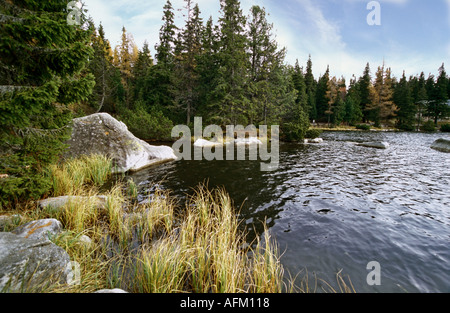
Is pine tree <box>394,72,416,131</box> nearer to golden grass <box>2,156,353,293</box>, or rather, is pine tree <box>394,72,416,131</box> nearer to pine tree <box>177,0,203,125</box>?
pine tree <box>177,0,203,125</box>

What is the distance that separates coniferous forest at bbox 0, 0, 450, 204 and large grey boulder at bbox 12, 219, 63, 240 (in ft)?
3.73

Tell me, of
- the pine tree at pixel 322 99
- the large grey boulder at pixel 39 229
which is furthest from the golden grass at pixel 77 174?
the pine tree at pixel 322 99

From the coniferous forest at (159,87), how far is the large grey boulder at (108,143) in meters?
4.61

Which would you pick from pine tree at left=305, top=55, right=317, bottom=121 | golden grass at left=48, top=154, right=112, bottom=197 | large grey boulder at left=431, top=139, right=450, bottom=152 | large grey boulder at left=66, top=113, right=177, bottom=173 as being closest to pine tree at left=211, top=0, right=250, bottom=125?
large grey boulder at left=66, top=113, right=177, bottom=173

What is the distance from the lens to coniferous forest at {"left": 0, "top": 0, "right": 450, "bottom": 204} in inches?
171

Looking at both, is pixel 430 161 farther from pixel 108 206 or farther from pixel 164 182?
pixel 108 206

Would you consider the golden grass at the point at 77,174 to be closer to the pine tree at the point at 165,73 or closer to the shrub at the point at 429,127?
the pine tree at the point at 165,73

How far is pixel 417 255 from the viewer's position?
429cm

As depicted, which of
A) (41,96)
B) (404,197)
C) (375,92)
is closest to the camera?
(41,96)

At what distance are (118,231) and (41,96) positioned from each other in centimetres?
335

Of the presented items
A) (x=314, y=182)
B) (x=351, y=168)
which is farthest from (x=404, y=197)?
(x=351, y=168)

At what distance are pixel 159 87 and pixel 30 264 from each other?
32941 millimetres

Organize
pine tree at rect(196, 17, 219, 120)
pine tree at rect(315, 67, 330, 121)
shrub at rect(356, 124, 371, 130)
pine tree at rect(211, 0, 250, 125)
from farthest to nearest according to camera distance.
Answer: pine tree at rect(315, 67, 330, 121) < shrub at rect(356, 124, 371, 130) < pine tree at rect(196, 17, 219, 120) < pine tree at rect(211, 0, 250, 125)
